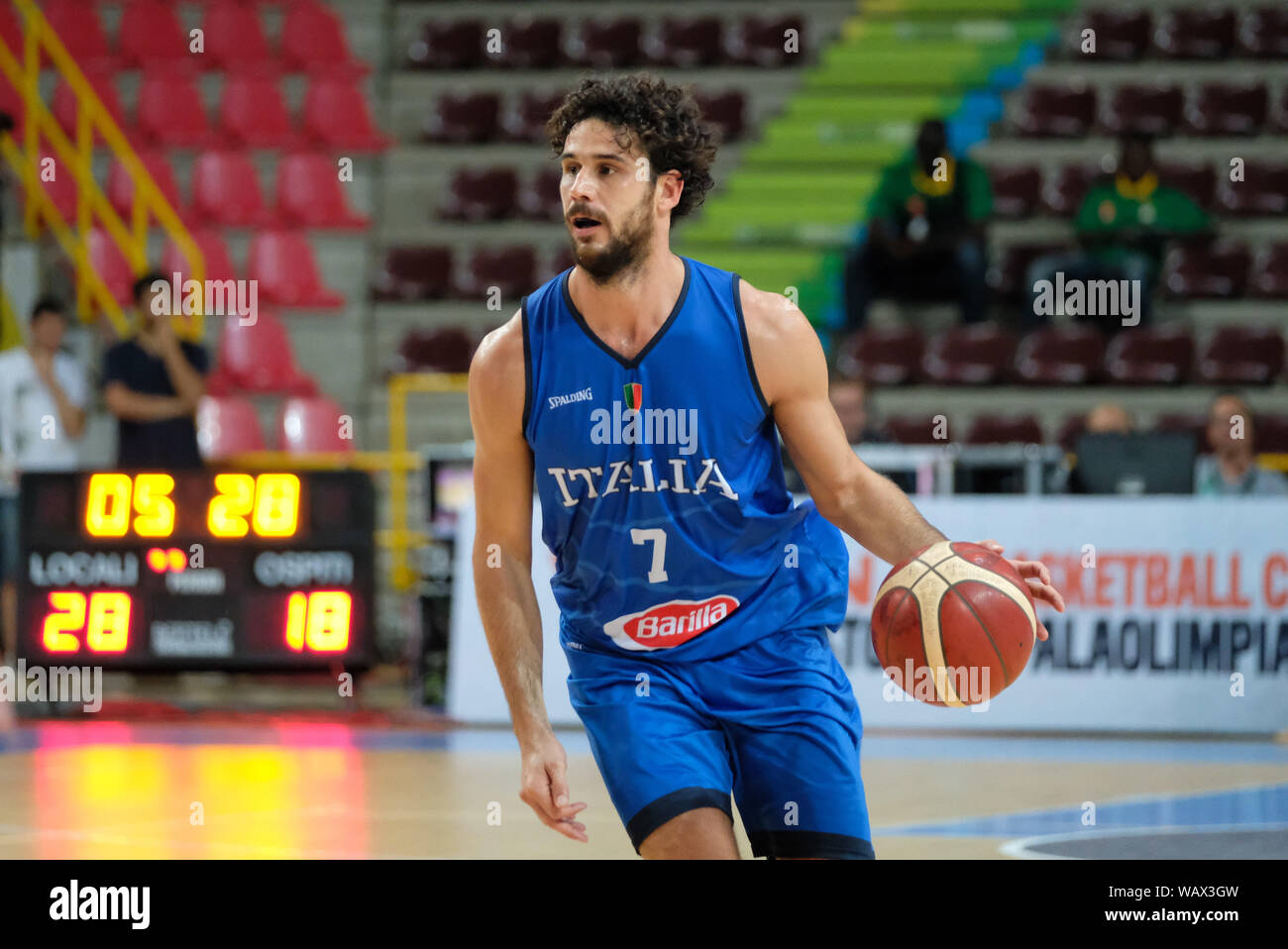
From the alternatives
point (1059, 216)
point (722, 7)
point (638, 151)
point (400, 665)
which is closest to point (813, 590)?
point (638, 151)

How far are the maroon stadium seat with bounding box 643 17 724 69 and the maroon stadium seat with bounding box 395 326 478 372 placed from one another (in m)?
3.04

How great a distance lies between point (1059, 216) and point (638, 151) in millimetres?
10920

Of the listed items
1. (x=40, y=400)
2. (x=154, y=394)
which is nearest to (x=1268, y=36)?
(x=154, y=394)

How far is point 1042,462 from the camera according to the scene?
9789 mm

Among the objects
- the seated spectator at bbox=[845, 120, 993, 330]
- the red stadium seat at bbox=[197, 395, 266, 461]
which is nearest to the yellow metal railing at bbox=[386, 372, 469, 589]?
the red stadium seat at bbox=[197, 395, 266, 461]

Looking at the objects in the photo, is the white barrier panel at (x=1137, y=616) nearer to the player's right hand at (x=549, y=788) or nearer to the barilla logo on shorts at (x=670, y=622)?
the barilla logo on shorts at (x=670, y=622)

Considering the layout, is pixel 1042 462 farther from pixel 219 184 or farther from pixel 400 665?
pixel 219 184

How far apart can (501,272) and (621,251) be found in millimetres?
10790

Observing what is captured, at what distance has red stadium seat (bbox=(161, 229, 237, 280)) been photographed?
13.7m

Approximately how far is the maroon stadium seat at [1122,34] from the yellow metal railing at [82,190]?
278 inches

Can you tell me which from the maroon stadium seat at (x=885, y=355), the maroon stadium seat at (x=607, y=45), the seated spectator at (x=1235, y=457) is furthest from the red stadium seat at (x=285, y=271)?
the seated spectator at (x=1235, y=457)

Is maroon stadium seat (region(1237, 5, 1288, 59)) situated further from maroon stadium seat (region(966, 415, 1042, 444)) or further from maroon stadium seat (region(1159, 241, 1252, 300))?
maroon stadium seat (region(966, 415, 1042, 444))

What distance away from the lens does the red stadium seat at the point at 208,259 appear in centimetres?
1374

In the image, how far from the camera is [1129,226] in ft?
41.6
